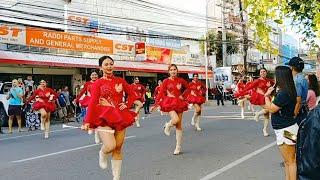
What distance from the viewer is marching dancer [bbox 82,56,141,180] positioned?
24.1ft

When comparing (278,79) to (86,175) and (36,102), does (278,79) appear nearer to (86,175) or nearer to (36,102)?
(86,175)

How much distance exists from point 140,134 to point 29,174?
6.70 meters

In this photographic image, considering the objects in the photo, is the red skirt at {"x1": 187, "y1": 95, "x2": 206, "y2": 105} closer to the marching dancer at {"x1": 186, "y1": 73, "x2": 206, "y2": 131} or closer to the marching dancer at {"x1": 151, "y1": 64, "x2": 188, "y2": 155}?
the marching dancer at {"x1": 186, "y1": 73, "x2": 206, "y2": 131}

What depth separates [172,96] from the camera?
11.2 metres

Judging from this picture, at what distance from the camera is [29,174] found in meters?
8.83

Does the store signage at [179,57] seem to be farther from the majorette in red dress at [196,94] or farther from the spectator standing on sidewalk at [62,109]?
the majorette in red dress at [196,94]

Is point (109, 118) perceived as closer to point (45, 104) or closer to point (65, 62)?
point (45, 104)

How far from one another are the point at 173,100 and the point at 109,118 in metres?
3.89

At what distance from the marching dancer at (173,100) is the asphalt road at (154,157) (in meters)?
0.70

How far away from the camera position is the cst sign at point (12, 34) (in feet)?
75.2

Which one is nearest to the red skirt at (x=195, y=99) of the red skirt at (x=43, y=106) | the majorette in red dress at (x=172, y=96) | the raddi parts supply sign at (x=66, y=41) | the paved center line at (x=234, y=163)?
the red skirt at (x=43, y=106)

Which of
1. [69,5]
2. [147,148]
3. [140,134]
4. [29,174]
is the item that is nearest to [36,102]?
[140,134]

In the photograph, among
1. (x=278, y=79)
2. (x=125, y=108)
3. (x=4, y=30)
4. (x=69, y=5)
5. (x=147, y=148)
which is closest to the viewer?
(x=278, y=79)

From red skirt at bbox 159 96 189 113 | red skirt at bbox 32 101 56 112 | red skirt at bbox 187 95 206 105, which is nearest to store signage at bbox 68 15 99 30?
red skirt at bbox 187 95 206 105
